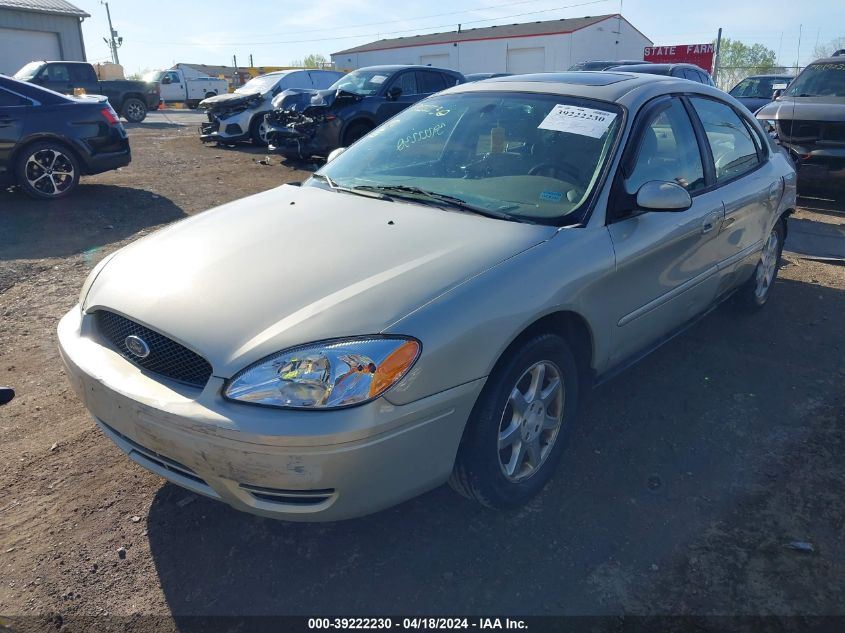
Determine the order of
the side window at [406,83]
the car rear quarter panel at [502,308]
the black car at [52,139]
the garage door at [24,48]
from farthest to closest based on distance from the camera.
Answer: the garage door at [24,48] < the side window at [406,83] < the black car at [52,139] < the car rear quarter panel at [502,308]

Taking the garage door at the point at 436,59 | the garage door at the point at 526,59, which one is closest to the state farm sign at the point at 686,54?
the garage door at the point at 526,59

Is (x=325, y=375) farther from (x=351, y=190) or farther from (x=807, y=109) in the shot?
(x=807, y=109)

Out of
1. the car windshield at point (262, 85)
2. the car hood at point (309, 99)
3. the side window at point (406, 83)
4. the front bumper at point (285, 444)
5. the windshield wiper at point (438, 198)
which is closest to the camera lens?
the front bumper at point (285, 444)

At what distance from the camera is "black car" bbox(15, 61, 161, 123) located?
20.1m

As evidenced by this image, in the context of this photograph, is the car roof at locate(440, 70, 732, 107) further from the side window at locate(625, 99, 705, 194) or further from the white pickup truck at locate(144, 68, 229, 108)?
the white pickup truck at locate(144, 68, 229, 108)

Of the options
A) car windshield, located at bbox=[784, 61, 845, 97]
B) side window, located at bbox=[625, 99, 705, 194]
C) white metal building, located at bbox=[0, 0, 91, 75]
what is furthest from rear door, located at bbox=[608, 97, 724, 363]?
white metal building, located at bbox=[0, 0, 91, 75]

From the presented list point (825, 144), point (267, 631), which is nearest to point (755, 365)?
point (267, 631)

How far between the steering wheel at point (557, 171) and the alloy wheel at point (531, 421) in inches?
35.9

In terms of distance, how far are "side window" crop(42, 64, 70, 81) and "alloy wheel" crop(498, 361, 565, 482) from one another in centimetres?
2246

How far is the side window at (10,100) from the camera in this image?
7680 millimetres

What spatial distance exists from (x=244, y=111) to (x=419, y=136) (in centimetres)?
1106

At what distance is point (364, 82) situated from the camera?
11344 mm

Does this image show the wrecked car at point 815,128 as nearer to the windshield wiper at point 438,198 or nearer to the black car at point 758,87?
the black car at point 758,87

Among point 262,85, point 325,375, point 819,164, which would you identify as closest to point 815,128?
point 819,164
